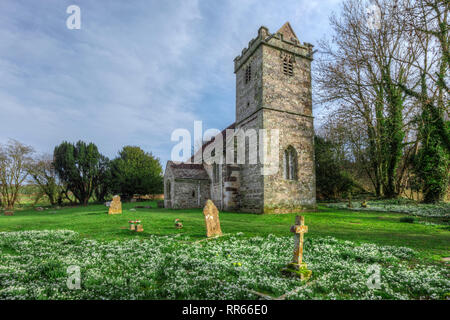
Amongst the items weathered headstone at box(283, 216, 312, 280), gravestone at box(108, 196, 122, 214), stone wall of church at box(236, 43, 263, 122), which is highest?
stone wall of church at box(236, 43, 263, 122)

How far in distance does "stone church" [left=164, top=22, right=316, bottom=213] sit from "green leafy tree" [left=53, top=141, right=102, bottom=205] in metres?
31.0

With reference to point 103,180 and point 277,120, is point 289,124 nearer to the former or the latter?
point 277,120

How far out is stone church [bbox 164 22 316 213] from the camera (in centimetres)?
1995

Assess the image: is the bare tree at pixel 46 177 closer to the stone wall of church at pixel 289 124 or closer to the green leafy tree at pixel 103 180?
the green leafy tree at pixel 103 180

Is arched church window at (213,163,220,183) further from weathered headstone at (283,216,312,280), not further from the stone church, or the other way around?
weathered headstone at (283,216,312,280)

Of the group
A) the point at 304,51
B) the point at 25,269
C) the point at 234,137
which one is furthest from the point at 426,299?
the point at 304,51

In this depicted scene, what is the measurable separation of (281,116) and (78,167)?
38882mm

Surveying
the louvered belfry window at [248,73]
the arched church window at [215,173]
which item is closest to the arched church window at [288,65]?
the louvered belfry window at [248,73]

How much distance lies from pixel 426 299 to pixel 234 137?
19.6 m

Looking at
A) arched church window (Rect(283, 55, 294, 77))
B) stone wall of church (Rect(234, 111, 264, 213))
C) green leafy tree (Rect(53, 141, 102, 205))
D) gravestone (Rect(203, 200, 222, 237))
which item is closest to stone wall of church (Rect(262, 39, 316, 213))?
arched church window (Rect(283, 55, 294, 77))

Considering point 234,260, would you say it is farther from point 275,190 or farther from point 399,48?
point 399,48

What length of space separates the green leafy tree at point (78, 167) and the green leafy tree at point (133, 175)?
147 inches

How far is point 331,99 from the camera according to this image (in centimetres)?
1930

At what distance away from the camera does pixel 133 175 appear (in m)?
43.2
